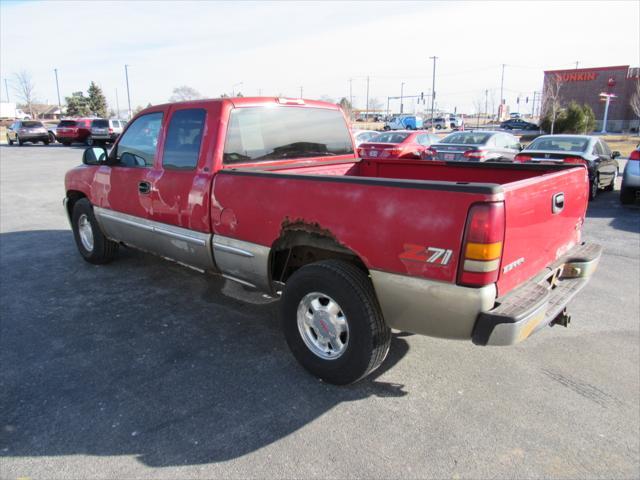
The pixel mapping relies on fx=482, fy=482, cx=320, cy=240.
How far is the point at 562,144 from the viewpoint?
11453 millimetres

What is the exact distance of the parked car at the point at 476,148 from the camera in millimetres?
13469

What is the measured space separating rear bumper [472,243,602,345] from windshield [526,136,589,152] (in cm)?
870

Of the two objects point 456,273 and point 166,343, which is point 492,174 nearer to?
point 456,273

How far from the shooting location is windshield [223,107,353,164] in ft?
13.6

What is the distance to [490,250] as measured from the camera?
2.53 metres

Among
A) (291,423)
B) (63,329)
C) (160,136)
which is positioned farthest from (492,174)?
(63,329)

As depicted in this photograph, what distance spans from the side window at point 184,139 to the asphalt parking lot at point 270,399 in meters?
1.43

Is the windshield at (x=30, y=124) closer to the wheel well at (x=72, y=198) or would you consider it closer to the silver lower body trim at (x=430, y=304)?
the wheel well at (x=72, y=198)

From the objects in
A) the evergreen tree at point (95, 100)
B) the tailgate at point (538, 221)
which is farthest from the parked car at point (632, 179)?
the evergreen tree at point (95, 100)

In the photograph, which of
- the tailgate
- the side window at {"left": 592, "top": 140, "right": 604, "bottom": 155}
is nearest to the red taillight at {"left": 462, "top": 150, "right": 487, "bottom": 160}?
the side window at {"left": 592, "top": 140, "right": 604, "bottom": 155}

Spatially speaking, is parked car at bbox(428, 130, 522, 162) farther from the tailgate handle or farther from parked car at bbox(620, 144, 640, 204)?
the tailgate handle

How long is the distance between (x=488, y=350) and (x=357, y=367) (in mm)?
1364

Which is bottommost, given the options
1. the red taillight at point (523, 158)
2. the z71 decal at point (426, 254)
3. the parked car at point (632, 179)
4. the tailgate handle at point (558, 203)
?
the parked car at point (632, 179)

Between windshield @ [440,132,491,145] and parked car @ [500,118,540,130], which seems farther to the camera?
parked car @ [500,118,540,130]
